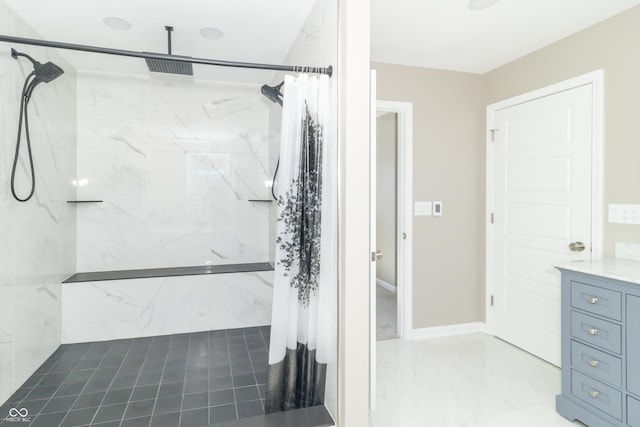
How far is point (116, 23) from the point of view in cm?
254

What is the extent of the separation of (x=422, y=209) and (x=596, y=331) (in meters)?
1.63

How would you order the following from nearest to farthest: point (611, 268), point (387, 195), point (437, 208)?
point (611, 268) < point (437, 208) < point (387, 195)

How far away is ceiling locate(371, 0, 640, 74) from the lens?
2283mm

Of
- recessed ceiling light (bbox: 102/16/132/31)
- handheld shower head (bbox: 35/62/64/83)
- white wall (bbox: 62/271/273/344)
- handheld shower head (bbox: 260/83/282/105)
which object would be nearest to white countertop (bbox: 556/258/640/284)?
handheld shower head (bbox: 260/83/282/105)

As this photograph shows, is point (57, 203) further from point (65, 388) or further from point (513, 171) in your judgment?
point (513, 171)

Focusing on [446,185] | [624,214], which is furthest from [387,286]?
[624,214]

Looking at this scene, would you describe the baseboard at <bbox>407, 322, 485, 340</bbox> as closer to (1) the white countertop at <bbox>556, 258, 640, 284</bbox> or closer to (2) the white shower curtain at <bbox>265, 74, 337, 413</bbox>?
(1) the white countertop at <bbox>556, 258, 640, 284</bbox>

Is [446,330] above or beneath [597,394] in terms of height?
beneath

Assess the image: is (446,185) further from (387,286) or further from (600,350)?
(387,286)

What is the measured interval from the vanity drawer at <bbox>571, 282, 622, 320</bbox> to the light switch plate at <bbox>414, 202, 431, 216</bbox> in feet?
4.56

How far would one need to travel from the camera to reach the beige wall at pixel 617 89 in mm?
2301

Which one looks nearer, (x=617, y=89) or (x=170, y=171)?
(x=617, y=89)

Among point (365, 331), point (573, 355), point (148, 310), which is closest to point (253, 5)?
point (365, 331)

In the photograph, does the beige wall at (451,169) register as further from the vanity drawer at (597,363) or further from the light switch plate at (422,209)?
the vanity drawer at (597,363)
